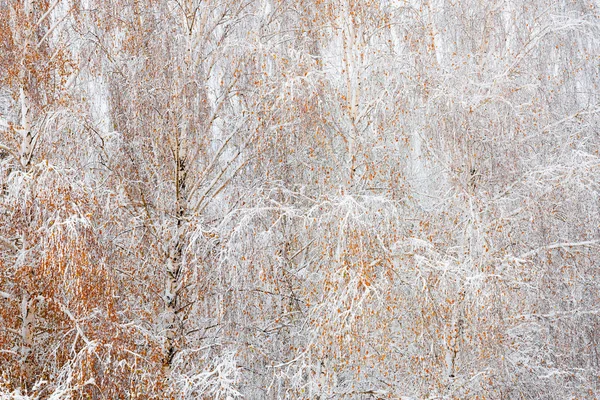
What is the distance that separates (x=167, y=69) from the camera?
7.51 m

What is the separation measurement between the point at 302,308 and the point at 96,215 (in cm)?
293

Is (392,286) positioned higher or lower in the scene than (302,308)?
higher

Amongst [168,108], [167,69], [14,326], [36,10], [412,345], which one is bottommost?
[412,345]

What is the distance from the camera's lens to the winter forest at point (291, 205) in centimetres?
605

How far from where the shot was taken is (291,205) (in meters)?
7.36

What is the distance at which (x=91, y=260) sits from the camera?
5.82m

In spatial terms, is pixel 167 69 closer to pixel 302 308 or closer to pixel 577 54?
pixel 302 308

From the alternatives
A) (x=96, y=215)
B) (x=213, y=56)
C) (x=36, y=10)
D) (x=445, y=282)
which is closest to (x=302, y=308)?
(x=445, y=282)

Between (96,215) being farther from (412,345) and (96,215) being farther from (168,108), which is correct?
(412,345)

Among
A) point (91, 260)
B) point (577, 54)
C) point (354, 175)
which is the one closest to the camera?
point (91, 260)

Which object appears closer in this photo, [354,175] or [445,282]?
[445,282]

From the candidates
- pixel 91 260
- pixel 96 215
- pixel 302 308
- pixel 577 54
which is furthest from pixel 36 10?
pixel 577 54

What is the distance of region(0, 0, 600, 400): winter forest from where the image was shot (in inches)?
238

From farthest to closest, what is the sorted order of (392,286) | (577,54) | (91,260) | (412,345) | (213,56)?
(577,54) < (213,56) < (412,345) < (392,286) < (91,260)
